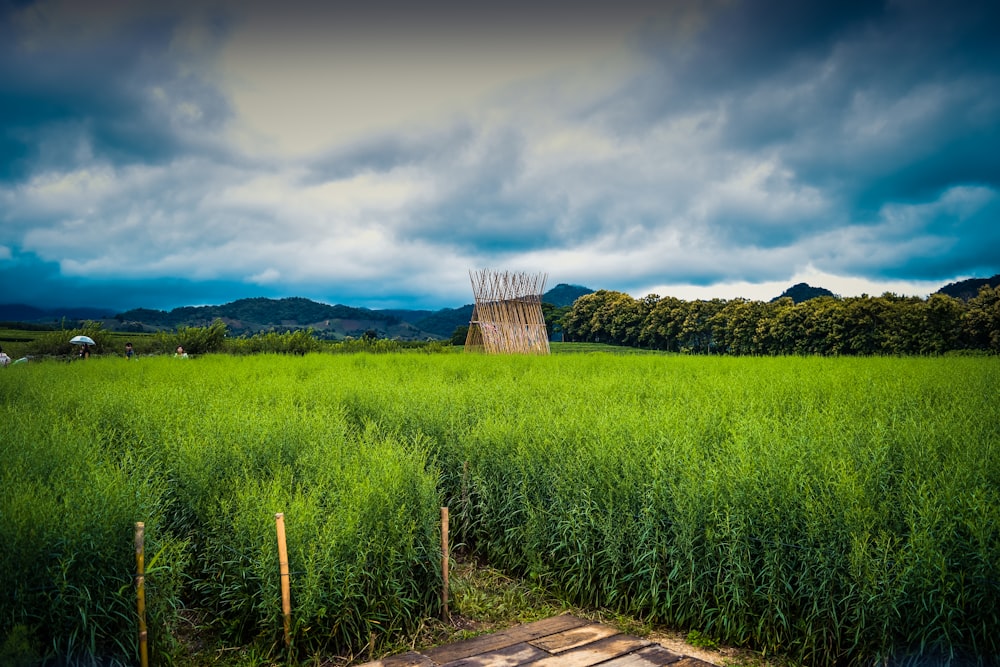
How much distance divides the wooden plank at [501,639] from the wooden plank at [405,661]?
6 centimetres

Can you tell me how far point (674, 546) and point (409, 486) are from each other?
7.68 feet

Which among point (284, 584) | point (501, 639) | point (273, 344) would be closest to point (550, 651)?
point (501, 639)

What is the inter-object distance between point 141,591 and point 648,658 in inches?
137

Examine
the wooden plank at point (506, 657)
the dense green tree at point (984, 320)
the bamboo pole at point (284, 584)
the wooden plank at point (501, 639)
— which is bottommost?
the wooden plank at point (501, 639)

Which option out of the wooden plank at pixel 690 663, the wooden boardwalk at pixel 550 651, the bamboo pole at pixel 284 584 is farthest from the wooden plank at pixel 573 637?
the bamboo pole at pixel 284 584

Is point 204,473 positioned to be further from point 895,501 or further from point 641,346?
point 641,346

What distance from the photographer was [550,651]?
435 centimetres

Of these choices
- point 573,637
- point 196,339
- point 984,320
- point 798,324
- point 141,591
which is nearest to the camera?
point 141,591

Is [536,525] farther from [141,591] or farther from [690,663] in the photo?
[141,591]

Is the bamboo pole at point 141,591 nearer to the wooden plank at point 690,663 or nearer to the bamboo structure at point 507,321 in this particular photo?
the wooden plank at point 690,663

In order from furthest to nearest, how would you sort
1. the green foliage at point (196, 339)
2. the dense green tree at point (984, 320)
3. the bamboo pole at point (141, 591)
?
1. the dense green tree at point (984, 320)
2. the green foliage at point (196, 339)
3. the bamboo pole at point (141, 591)

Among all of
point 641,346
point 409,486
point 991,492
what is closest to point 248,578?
point 409,486

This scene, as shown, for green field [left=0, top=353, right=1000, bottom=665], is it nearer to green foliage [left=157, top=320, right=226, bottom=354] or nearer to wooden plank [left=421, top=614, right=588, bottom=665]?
wooden plank [left=421, top=614, right=588, bottom=665]

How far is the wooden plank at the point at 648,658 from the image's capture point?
4145 millimetres
